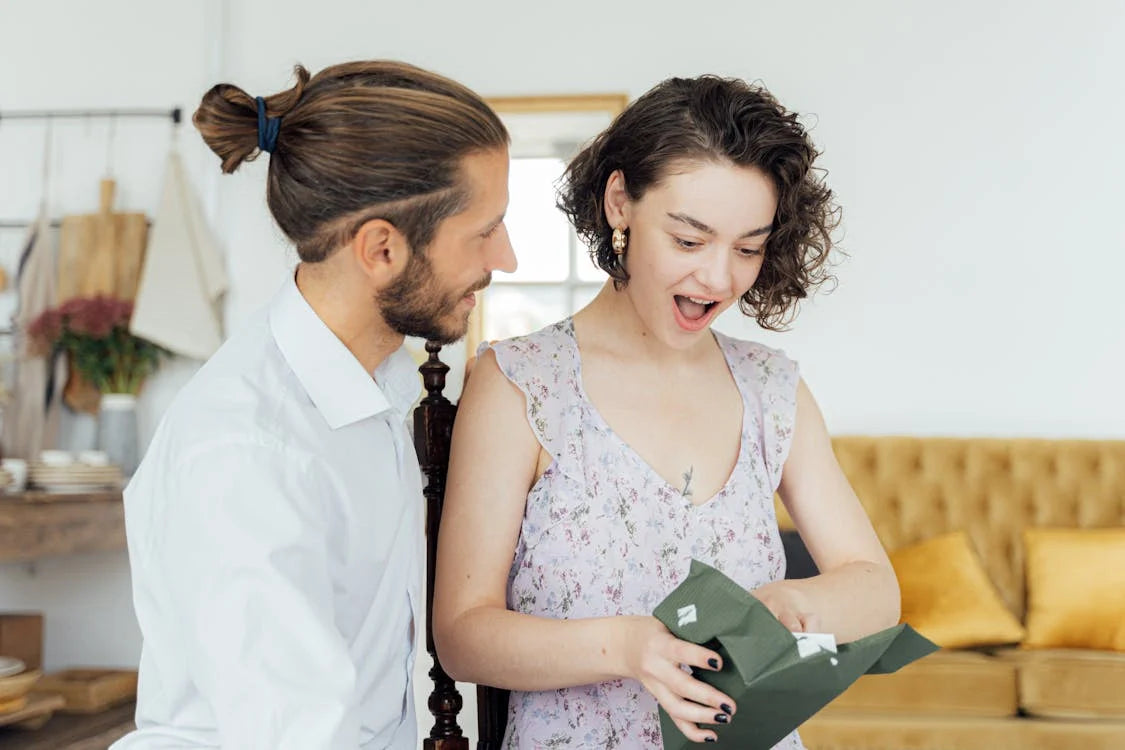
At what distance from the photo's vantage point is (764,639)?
3.61 feet

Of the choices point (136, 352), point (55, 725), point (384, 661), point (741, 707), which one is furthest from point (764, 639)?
point (136, 352)

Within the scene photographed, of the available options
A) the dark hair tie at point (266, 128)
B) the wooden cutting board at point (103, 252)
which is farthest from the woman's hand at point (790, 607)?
the wooden cutting board at point (103, 252)

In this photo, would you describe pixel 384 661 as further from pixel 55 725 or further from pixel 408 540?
pixel 55 725

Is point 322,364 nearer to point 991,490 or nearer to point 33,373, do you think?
point 991,490

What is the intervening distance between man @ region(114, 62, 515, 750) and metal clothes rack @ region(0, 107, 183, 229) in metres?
3.70

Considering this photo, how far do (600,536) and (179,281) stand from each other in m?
3.40

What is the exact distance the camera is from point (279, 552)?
1034mm

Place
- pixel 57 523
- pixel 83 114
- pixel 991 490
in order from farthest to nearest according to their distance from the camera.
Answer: pixel 83 114
pixel 991 490
pixel 57 523

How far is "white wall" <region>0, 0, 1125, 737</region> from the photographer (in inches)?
166

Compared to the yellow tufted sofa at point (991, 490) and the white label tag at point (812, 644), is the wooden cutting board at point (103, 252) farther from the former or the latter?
the white label tag at point (812, 644)

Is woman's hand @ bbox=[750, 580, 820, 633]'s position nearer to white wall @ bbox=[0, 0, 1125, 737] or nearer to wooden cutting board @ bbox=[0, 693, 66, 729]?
wooden cutting board @ bbox=[0, 693, 66, 729]

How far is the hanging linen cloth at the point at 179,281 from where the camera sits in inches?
178

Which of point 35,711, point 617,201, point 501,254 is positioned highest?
point 617,201

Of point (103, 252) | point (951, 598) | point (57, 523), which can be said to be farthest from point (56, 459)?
point (951, 598)
